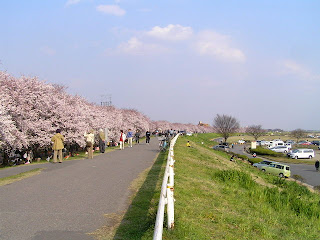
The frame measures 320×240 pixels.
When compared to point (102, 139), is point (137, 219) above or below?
below

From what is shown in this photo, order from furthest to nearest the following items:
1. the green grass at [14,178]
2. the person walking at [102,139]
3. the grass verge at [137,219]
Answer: the person walking at [102,139] → the green grass at [14,178] → the grass verge at [137,219]

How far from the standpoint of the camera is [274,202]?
1285 centimetres

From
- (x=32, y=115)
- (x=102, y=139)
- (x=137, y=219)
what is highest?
(x=32, y=115)

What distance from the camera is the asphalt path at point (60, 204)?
5.82m

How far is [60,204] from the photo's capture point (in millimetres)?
7758

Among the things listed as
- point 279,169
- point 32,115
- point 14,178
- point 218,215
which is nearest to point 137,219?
point 218,215

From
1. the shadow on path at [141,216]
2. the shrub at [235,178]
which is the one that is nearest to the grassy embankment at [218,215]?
the shadow on path at [141,216]

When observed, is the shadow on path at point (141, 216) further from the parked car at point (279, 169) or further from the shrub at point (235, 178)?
the parked car at point (279, 169)

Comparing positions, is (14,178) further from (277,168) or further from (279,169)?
(277,168)

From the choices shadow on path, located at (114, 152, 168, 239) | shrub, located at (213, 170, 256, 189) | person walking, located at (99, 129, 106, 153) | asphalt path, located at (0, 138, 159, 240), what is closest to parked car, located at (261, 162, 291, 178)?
person walking, located at (99, 129, 106, 153)

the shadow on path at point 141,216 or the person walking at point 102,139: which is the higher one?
the person walking at point 102,139

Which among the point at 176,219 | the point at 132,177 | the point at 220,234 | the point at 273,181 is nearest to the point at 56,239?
the point at 176,219

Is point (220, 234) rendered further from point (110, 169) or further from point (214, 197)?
point (110, 169)

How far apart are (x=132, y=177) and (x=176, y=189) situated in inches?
111
